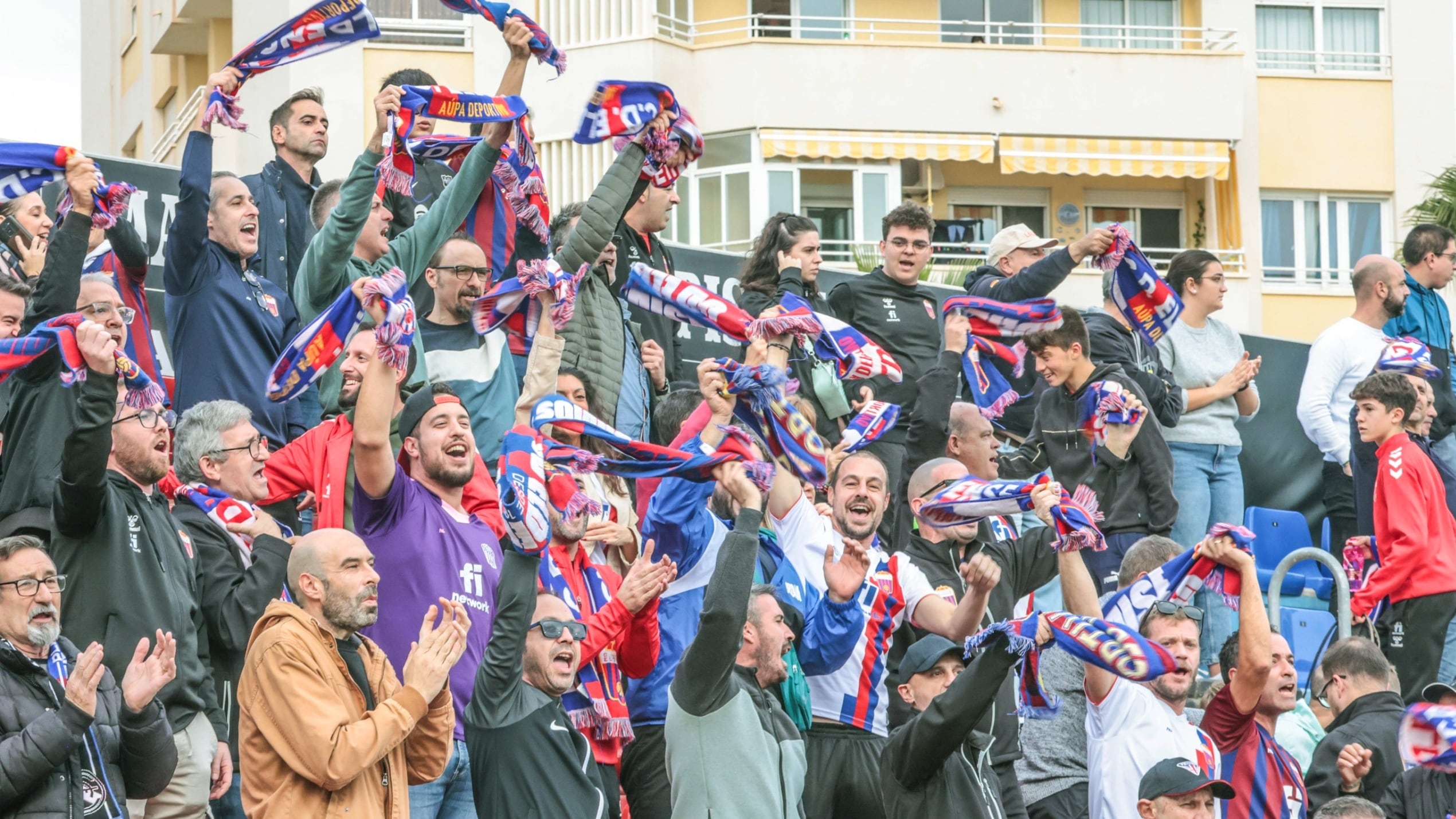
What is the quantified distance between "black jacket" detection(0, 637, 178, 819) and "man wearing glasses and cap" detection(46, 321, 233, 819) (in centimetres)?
18

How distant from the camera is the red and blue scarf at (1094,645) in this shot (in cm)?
722

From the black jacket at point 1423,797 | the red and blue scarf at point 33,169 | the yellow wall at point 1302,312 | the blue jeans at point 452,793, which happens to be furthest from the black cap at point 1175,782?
the yellow wall at point 1302,312

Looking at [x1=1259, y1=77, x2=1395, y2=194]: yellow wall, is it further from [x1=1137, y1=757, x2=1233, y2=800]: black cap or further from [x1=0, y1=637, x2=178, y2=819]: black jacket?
[x1=0, y1=637, x2=178, y2=819]: black jacket

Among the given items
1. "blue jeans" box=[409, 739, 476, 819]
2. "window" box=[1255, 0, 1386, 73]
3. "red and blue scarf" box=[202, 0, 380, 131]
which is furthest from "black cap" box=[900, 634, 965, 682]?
"window" box=[1255, 0, 1386, 73]

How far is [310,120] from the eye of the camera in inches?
389

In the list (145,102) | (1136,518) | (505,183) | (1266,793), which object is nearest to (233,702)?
(505,183)

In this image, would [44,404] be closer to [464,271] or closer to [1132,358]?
[464,271]

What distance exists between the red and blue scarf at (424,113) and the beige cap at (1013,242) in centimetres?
369

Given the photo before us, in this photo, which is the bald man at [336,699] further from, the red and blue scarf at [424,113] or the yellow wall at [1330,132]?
the yellow wall at [1330,132]

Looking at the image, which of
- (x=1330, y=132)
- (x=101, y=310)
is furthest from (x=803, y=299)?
(x=1330, y=132)

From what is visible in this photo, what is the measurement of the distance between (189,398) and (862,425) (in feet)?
9.84

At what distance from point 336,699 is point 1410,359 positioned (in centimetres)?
768

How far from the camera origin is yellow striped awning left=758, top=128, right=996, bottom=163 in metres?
28.1

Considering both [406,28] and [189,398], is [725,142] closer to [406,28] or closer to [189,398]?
[406,28]
